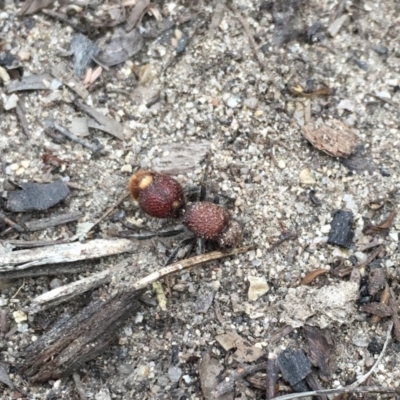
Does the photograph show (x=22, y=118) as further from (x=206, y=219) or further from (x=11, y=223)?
(x=206, y=219)

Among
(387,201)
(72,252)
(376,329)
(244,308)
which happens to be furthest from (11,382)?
(387,201)

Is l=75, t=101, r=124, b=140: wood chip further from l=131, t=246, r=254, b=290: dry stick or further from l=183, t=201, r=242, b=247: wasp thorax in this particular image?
l=131, t=246, r=254, b=290: dry stick

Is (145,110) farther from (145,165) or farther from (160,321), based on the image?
(160,321)

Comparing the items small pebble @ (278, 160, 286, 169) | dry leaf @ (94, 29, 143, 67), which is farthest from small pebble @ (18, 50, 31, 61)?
small pebble @ (278, 160, 286, 169)

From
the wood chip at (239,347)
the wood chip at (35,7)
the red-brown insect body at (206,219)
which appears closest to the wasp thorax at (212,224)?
the red-brown insect body at (206,219)

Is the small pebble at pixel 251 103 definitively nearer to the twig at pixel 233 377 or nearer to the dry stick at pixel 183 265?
the dry stick at pixel 183 265
